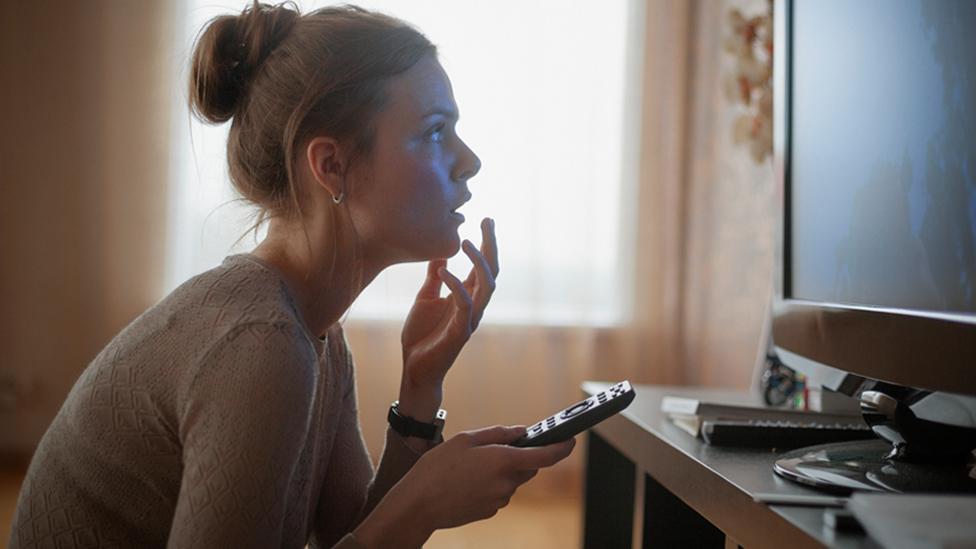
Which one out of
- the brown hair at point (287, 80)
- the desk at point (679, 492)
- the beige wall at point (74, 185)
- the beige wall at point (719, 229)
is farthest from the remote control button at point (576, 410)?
the beige wall at point (74, 185)

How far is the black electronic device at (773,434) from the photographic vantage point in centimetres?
98

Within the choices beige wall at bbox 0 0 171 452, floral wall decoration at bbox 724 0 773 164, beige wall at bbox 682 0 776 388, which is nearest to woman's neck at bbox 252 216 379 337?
floral wall decoration at bbox 724 0 773 164

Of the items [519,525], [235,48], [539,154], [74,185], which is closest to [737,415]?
[235,48]

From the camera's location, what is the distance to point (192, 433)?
2.46ft

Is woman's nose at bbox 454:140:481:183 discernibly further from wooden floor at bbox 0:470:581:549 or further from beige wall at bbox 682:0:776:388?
beige wall at bbox 682:0:776:388

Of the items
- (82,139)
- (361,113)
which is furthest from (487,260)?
(82,139)

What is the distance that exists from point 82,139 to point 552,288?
1570mm

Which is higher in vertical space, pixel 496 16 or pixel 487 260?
pixel 496 16

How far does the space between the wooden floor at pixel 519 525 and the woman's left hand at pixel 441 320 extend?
4.33 ft

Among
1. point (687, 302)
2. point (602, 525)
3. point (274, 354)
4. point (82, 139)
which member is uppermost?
point (82, 139)

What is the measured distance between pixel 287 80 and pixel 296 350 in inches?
13.0

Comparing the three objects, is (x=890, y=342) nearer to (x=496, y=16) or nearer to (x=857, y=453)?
(x=857, y=453)

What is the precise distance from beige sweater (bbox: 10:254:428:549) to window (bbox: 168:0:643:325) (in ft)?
6.55

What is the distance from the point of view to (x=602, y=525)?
1479 millimetres
